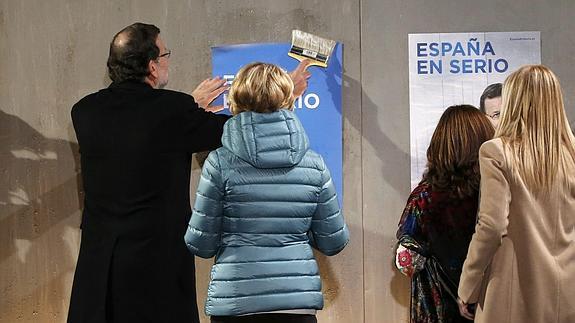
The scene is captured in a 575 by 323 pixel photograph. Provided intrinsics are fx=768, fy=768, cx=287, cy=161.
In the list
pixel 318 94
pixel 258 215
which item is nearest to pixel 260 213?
pixel 258 215

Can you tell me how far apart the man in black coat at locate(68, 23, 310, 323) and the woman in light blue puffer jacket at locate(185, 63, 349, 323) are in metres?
0.24

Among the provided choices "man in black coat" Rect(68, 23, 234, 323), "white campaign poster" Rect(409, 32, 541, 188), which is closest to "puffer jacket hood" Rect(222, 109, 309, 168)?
"man in black coat" Rect(68, 23, 234, 323)

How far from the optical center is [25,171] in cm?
371

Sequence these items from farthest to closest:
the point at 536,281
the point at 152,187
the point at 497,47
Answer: the point at 497,47 → the point at 152,187 → the point at 536,281

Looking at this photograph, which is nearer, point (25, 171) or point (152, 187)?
point (152, 187)

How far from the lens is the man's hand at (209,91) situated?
344 cm

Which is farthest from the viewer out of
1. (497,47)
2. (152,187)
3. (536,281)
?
(497,47)

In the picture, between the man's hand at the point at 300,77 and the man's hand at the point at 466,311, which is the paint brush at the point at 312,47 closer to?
the man's hand at the point at 300,77

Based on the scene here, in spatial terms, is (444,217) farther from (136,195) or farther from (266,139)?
(136,195)

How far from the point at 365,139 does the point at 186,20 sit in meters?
1.01

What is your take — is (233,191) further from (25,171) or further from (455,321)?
(25,171)

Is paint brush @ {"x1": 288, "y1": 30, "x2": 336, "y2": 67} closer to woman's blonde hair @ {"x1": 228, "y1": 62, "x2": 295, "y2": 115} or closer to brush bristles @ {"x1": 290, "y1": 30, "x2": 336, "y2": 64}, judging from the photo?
brush bristles @ {"x1": 290, "y1": 30, "x2": 336, "y2": 64}

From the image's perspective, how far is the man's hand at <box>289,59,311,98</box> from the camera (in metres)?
3.40

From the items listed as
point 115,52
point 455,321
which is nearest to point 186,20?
point 115,52
